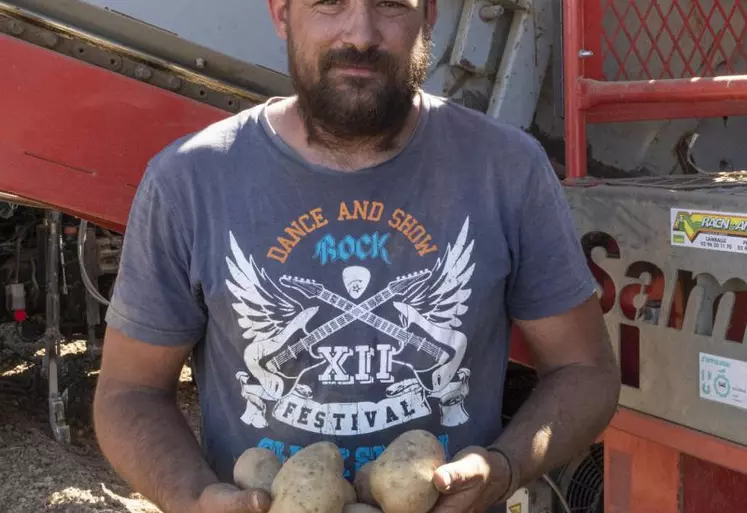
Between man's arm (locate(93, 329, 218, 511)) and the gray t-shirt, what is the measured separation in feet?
0.23

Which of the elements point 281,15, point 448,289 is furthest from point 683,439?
point 281,15

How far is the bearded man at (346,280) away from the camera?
2002mm

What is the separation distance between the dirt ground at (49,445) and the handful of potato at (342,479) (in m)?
2.99

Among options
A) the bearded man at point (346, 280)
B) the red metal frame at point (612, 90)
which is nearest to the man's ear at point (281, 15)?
the bearded man at point (346, 280)

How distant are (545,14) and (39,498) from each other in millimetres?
3353

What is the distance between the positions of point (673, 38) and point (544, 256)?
211 centimetres

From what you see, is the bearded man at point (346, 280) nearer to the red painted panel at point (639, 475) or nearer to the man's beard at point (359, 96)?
the man's beard at point (359, 96)

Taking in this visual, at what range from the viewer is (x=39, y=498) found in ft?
15.3

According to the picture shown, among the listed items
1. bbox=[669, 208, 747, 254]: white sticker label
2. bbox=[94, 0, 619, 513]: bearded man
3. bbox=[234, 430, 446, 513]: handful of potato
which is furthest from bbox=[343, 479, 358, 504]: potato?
bbox=[669, 208, 747, 254]: white sticker label

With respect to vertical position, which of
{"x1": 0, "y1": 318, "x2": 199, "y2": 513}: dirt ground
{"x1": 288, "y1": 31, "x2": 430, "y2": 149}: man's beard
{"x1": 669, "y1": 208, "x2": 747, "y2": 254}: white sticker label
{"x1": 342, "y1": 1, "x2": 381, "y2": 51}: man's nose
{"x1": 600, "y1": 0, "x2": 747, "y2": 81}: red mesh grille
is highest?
{"x1": 600, "y1": 0, "x2": 747, "y2": 81}: red mesh grille

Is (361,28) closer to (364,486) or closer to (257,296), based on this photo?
(257,296)

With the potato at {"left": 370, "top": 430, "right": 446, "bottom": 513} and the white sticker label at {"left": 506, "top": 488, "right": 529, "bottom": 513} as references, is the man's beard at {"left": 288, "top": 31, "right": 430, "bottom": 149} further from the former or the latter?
the white sticker label at {"left": 506, "top": 488, "right": 529, "bottom": 513}

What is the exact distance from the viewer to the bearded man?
2.00m

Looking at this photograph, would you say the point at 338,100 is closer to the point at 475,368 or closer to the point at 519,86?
the point at 475,368
